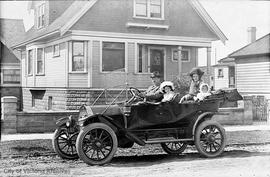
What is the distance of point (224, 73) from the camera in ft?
42.4

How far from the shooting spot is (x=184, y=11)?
1480 centimetres

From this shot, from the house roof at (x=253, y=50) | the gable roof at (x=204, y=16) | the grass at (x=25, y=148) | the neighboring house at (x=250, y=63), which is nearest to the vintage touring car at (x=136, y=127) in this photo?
the grass at (x=25, y=148)

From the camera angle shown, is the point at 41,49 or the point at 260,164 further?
the point at 41,49

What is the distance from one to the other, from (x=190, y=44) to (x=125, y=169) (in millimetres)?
9298

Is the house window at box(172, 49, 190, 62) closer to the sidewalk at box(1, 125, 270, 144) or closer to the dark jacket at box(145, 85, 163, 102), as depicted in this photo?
the sidewalk at box(1, 125, 270, 144)

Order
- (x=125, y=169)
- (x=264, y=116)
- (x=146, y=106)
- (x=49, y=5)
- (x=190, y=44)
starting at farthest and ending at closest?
(x=49, y=5), (x=190, y=44), (x=264, y=116), (x=146, y=106), (x=125, y=169)

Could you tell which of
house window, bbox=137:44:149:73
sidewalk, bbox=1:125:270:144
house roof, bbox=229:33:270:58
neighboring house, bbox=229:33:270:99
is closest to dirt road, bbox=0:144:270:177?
sidewalk, bbox=1:125:270:144

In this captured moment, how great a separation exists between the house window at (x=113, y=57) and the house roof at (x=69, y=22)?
1393mm

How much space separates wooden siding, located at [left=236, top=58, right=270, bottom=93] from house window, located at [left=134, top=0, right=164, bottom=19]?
15.9ft

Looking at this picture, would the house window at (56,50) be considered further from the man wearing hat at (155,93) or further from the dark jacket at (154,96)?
the dark jacket at (154,96)

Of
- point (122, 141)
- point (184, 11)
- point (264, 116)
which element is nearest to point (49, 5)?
point (184, 11)

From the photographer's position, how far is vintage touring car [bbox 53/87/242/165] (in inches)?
239

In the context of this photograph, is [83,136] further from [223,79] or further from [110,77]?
[223,79]

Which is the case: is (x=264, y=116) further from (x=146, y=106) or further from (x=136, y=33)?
(x=146, y=106)
